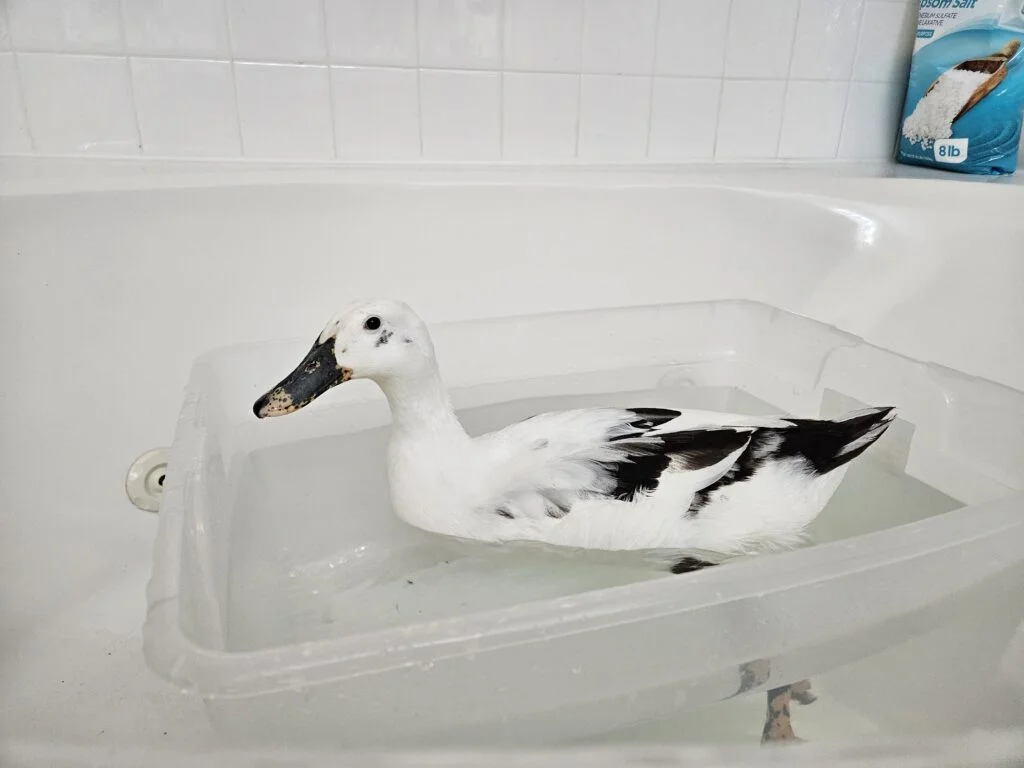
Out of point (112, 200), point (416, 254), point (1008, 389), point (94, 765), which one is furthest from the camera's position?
point (416, 254)

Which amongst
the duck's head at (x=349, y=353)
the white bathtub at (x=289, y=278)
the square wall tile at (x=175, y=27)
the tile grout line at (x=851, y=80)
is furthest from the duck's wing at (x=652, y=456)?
the tile grout line at (x=851, y=80)

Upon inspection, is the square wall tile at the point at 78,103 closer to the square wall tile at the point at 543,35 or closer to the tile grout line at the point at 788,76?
the square wall tile at the point at 543,35

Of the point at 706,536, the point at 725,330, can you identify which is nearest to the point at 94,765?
the point at 706,536

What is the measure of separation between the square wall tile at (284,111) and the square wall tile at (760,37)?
1.97 feet

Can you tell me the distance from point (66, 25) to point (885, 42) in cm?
117

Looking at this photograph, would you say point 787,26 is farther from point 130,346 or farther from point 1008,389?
point 130,346

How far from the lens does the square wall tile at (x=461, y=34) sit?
94cm

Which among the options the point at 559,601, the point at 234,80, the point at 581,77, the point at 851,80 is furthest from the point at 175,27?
the point at 851,80

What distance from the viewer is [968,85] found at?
1064 mm

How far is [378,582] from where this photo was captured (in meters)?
0.63

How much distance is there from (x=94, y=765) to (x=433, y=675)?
17cm

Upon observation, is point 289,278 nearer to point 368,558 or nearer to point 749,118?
point 368,558

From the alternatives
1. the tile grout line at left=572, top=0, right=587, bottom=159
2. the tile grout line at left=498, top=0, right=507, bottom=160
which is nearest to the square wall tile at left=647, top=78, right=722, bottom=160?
the tile grout line at left=572, top=0, right=587, bottom=159

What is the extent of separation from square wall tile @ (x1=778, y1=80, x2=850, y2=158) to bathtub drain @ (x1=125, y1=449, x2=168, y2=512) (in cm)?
103
